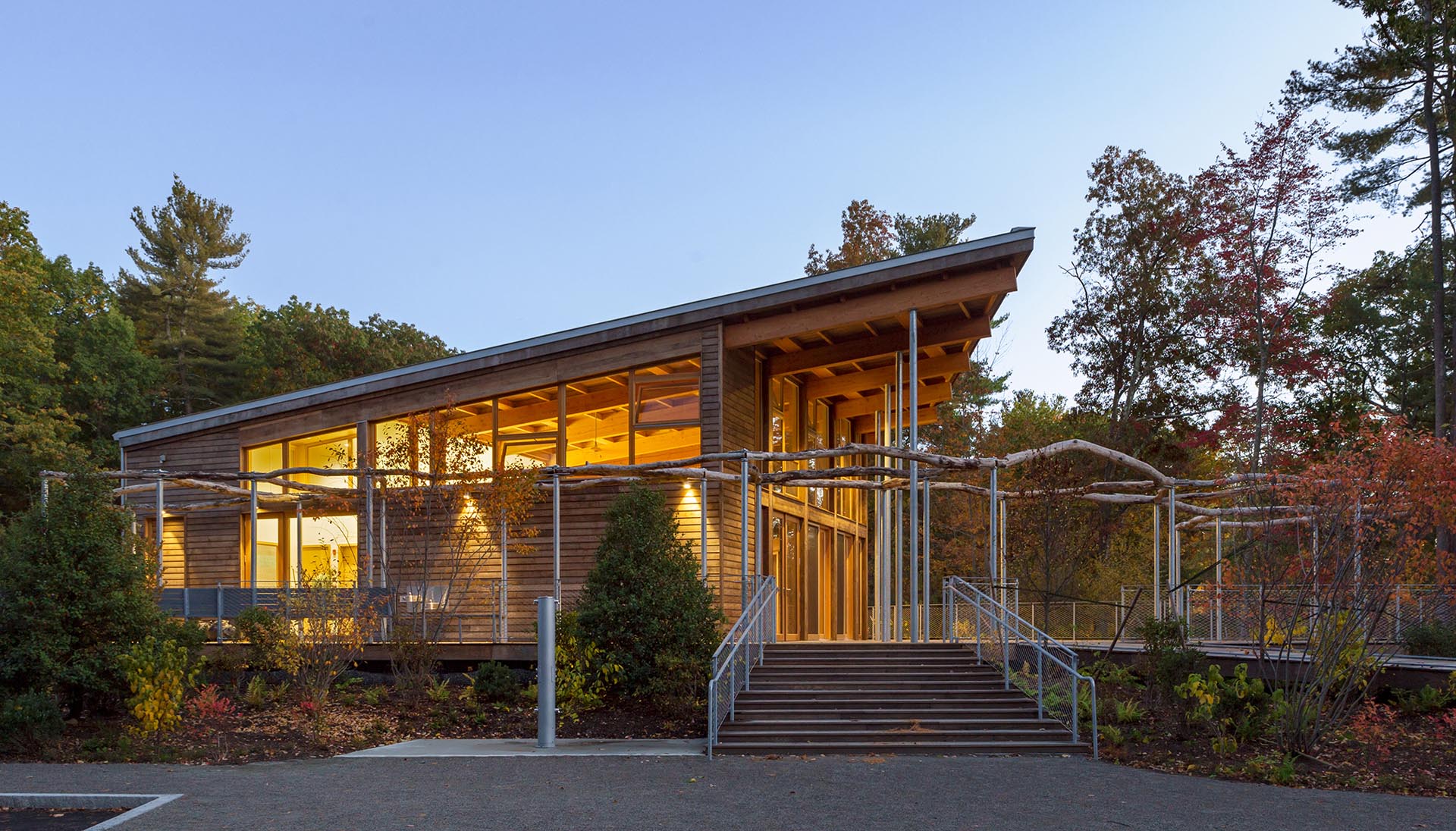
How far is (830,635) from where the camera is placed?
86.0 feet

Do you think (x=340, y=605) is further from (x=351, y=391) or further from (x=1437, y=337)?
(x=1437, y=337)

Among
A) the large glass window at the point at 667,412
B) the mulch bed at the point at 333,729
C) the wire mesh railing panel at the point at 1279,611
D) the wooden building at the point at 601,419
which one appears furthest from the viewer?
the large glass window at the point at 667,412

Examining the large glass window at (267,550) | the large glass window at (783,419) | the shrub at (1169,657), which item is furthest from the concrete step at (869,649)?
the large glass window at (267,550)

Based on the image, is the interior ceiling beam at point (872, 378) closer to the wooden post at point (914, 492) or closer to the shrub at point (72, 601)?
the wooden post at point (914, 492)

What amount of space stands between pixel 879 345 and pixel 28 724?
47.4ft

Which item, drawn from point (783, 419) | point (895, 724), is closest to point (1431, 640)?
point (895, 724)

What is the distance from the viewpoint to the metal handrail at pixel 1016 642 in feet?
42.1

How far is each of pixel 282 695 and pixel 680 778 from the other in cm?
723

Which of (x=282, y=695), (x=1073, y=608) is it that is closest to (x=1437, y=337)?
(x=1073, y=608)

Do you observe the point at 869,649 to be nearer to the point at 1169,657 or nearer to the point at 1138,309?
the point at 1169,657

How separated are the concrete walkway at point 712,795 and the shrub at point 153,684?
1.39m

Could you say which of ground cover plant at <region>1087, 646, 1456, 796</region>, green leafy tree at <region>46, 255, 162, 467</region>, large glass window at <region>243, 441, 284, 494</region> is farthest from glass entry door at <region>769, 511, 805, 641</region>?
green leafy tree at <region>46, 255, 162, 467</region>

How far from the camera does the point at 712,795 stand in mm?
10031

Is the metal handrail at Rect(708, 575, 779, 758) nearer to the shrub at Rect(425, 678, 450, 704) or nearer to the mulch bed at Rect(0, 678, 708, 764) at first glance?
the mulch bed at Rect(0, 678, 708, 764)
